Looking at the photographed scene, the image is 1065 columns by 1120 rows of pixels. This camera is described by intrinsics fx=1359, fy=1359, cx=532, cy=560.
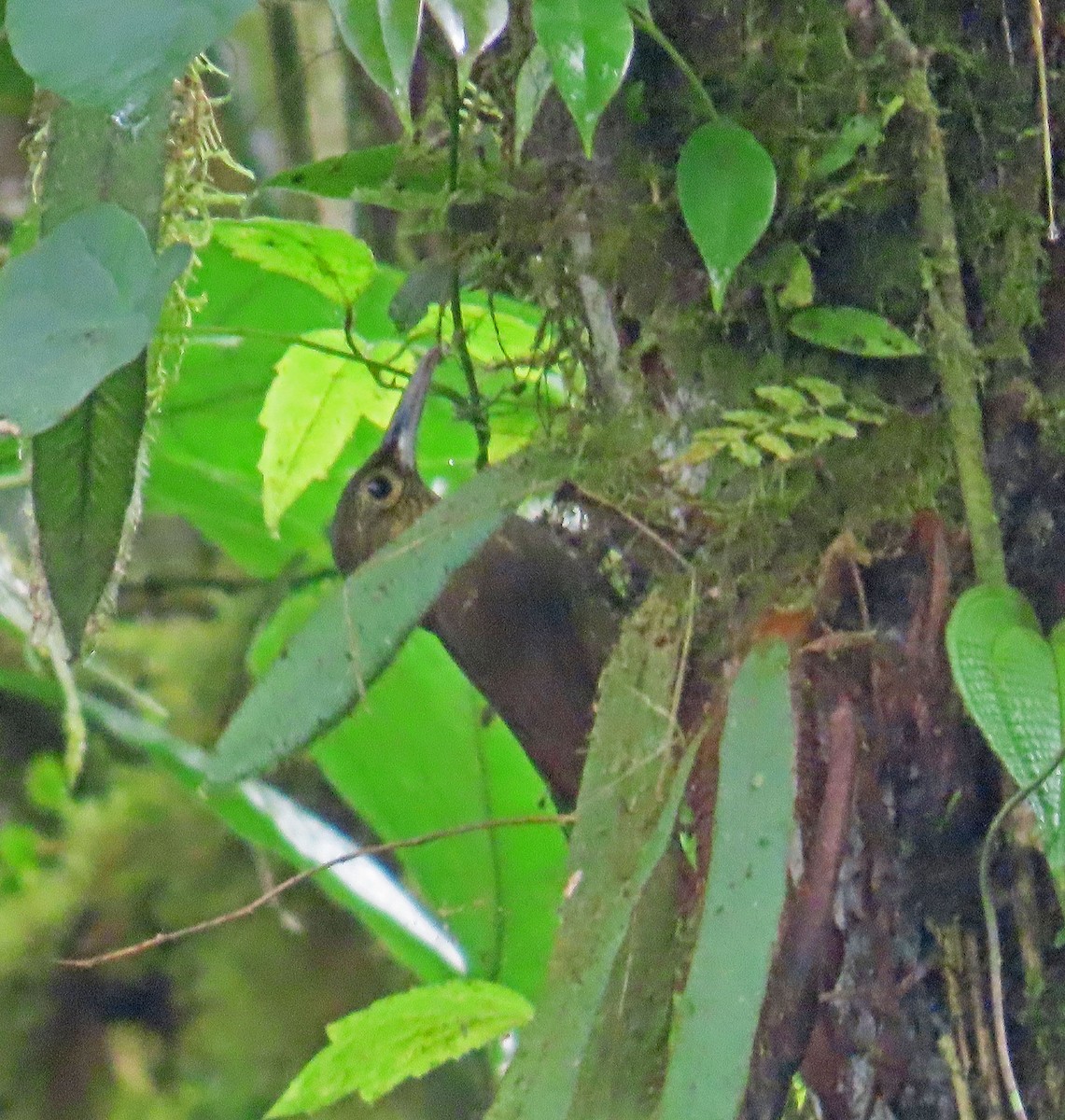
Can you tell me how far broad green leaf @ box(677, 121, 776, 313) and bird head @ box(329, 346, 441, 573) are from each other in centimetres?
36

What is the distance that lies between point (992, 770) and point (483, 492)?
259 mm

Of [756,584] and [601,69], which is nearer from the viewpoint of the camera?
[601,69]

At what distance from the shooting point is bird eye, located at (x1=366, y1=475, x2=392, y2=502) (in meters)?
0.94

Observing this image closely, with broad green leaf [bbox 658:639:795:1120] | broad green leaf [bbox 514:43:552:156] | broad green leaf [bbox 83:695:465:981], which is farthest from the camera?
broad green leaf [bbox 83:695:465:981]

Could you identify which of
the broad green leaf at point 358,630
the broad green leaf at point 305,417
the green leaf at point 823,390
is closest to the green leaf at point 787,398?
the green leaf at point 823,390

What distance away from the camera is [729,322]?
66 cm

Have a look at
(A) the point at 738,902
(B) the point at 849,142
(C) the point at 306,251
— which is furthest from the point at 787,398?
(C) the point at 306,251

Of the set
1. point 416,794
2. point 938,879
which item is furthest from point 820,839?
point 416,794

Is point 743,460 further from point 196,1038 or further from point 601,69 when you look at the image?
point 196,1038

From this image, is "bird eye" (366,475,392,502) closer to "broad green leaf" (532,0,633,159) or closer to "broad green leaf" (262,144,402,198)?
"broad green leaf" (262,144,402,198)

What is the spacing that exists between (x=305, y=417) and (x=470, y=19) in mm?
397

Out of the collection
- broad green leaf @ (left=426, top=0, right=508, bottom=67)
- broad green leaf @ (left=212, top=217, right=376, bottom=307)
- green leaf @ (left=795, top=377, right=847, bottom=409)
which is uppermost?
broad green leaf @ (left=426, top=0, right=508, bottom=67)

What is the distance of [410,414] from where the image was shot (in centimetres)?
86

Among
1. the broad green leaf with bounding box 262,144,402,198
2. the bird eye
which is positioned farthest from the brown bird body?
the broad green leaf with bounding box 262,144,402,198
